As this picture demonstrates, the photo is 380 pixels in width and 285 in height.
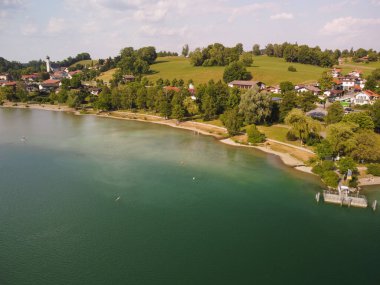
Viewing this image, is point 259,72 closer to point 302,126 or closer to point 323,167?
point 302,126

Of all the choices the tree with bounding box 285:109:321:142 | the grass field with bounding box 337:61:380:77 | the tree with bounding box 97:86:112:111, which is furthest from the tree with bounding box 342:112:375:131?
the grass field with bounding box 337:61:380:77

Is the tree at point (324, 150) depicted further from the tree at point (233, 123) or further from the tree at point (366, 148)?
the tree at point (233, 123)

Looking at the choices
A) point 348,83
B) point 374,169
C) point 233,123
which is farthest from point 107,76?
point 374,169

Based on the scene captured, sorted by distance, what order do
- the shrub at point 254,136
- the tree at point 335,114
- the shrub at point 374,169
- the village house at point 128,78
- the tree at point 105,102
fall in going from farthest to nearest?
the village house at point 128,78, the tree at point 105,102, the shrub at point 254,136, the tree at point 335,114, the shrub at point 374,169

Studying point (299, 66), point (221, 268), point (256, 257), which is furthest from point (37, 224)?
point (299, 66)

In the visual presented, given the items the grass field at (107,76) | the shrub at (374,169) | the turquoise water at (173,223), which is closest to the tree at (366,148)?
the shrub at (374,169)
